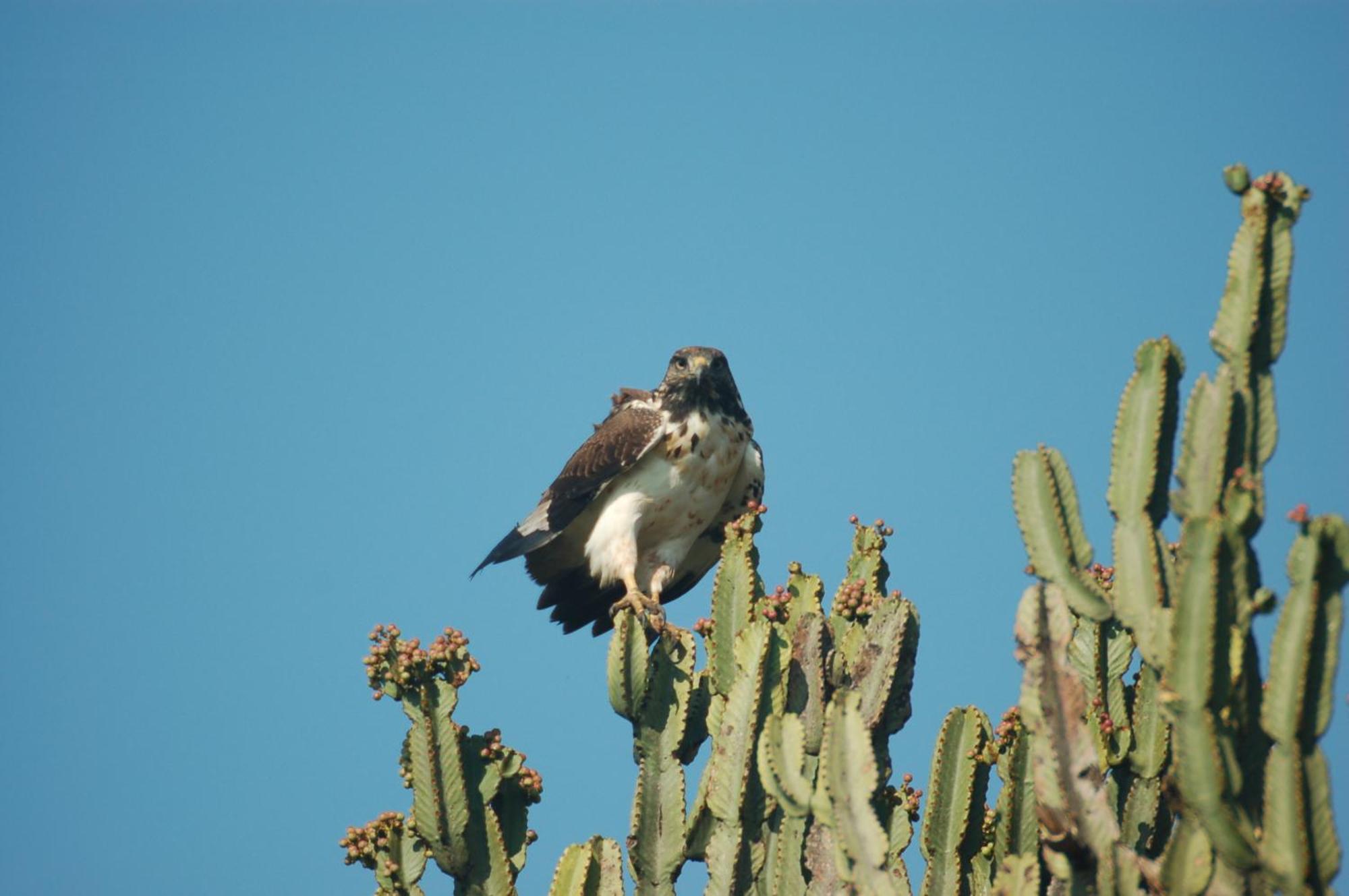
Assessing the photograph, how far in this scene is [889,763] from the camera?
6.79 metres

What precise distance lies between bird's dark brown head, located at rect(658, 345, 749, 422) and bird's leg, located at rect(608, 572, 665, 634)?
3.89ft

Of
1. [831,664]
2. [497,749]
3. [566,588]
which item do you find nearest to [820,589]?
[831,664]

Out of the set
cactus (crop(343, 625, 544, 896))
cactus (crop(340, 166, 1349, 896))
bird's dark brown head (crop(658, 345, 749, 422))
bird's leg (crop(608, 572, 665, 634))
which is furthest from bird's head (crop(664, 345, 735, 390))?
cactus (crop(343, 625, 544, 896))

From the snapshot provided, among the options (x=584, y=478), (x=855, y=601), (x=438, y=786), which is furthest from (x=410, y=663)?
(x=584, y=478)

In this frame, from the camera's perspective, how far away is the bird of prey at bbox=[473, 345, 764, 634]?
32.9ft

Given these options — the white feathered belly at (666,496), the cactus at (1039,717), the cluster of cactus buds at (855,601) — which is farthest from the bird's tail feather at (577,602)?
the cluster of cactus buds at (855,601)

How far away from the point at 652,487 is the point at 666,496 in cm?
11

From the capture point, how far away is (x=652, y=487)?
10047mm

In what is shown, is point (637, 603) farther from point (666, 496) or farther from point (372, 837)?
point (372, 837)

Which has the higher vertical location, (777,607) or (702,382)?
(702,382)

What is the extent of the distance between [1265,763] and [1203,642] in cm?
58

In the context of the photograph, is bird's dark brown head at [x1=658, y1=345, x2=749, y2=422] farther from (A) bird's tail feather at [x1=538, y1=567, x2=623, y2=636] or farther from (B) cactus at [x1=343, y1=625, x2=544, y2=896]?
(B) cactus at [x1=343, y1=625, x2=544, y2=896]

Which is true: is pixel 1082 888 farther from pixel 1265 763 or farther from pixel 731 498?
pixel 731 498

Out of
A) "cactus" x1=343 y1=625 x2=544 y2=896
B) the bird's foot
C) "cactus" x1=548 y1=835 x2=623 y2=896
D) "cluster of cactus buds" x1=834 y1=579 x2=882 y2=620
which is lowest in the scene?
"cactus" x1=548 y1=835 x2=623 y2=896
